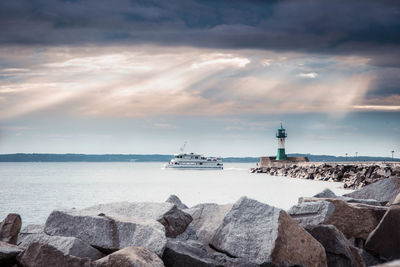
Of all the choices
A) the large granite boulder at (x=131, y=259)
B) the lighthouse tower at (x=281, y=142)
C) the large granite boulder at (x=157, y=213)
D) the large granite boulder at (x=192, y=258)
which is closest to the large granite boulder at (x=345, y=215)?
the large granite boulder at (x=157, y=213)

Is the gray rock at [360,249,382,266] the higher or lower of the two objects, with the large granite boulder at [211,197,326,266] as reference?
lower

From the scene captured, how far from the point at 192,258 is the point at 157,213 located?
144 cm

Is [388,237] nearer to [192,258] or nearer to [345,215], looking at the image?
[345,215]

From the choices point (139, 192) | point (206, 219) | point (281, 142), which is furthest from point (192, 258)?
point (281, 142)

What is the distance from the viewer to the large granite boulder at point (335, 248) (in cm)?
753

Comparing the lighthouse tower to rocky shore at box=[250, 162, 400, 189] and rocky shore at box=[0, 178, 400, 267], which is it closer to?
rocky shore at box=[250, 162, 400, 189]

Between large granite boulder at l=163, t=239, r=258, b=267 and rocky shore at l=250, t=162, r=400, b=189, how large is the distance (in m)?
25.6

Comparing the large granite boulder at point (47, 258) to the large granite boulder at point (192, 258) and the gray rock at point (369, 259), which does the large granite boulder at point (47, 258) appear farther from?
the gray rock at point (369, 259)

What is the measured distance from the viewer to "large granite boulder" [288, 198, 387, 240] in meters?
8.62

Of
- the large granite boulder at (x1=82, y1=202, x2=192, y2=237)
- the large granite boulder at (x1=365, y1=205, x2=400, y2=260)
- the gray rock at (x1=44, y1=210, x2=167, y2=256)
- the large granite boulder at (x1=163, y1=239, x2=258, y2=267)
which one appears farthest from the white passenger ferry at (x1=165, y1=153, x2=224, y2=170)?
the large granite boulder at (x1=163, y1=239, x2=258, y2=267)

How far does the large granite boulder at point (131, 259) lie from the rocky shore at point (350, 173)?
26636 mm

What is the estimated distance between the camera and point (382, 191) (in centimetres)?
1238

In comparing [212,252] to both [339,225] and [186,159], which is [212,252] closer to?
[339,225]

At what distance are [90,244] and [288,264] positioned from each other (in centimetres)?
255
